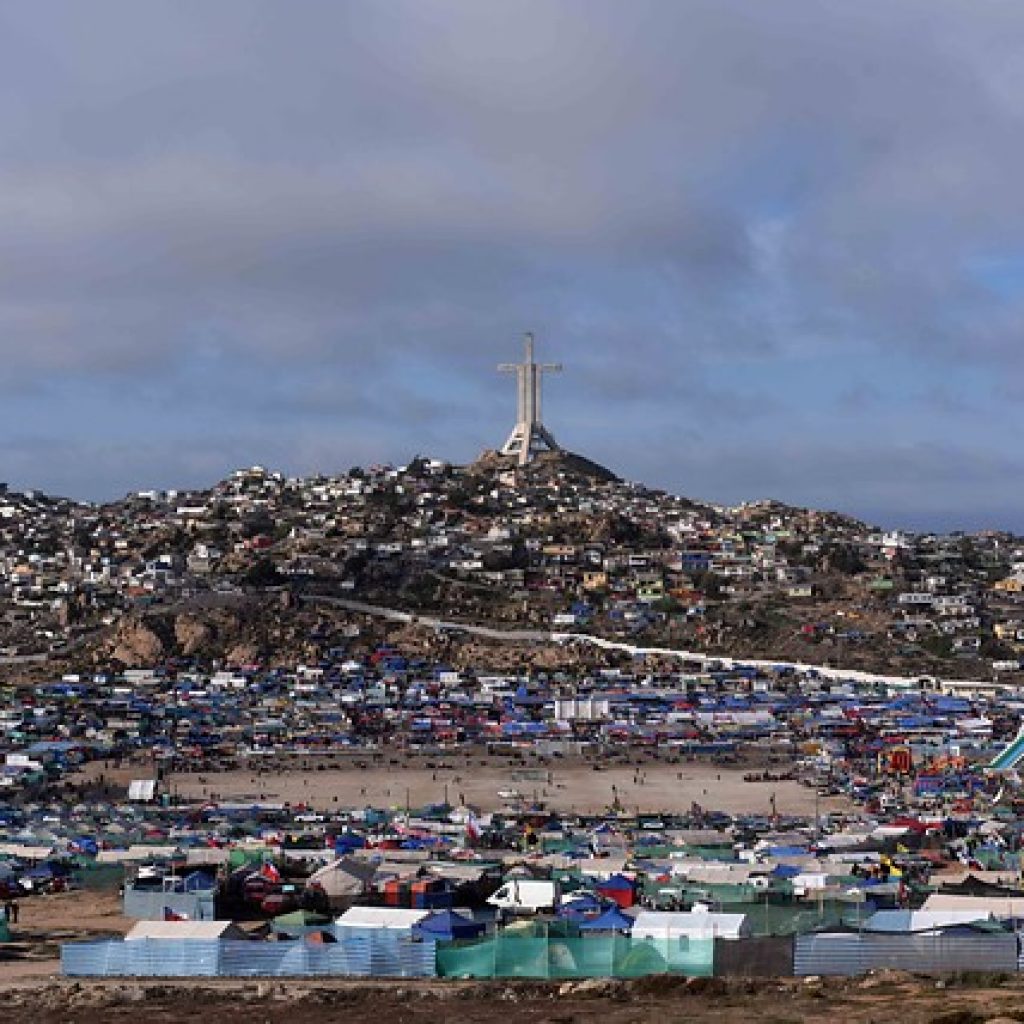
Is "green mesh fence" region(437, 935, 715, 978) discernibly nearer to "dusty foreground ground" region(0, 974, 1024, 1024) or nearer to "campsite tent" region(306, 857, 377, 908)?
"dusty foreground ground" region(0, 974, 1024, 1024)

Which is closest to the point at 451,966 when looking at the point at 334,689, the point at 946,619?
the point at 334,689

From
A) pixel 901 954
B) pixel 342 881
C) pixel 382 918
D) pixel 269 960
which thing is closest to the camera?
pixel 901 954

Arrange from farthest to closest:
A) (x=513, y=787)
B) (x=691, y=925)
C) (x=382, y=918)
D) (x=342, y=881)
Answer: (x=513, y=787) → (x=342, y=881) → (x=382, y=918) → (x=691, y=925)

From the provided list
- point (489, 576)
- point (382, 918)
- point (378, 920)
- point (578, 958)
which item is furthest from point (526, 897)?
point (489, 576)

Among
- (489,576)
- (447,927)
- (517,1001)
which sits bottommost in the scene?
(517,1001)

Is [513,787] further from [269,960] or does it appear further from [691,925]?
[269,960]

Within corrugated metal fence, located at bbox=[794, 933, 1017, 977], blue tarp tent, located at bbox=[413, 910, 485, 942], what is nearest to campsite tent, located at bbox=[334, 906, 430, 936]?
→ blue tarp tent, located at bbox=[413, 910, 485, 942]

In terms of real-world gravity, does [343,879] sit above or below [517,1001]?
above
